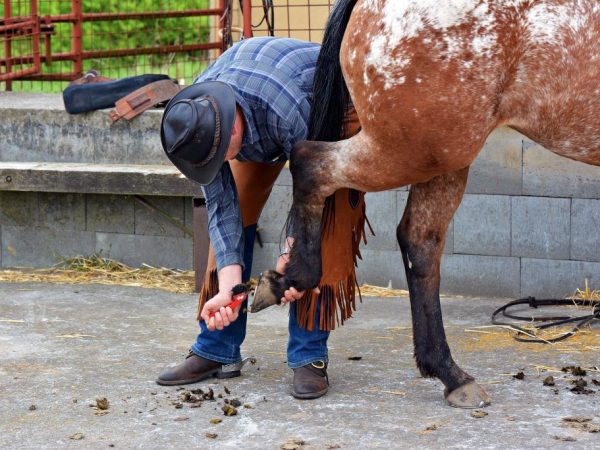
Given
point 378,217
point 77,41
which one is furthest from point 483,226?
point 77,41

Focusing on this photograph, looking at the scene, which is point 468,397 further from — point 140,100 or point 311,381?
point 140,100

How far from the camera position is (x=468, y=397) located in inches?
152

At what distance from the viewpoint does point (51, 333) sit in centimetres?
509

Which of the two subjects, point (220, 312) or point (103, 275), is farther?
point (103, 275)

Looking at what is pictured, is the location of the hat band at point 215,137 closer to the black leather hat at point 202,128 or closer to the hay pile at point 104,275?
the black leather hat at point 202,128

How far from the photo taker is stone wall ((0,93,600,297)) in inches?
217

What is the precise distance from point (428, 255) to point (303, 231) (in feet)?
1.55

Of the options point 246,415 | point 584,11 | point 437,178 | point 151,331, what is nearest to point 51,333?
point 151,331

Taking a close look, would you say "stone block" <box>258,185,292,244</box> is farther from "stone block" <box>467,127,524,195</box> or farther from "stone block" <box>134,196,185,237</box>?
"stone block" <box>467,127,524,195</box>

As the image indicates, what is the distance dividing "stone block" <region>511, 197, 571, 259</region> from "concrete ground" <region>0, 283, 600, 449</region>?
1.29 feet

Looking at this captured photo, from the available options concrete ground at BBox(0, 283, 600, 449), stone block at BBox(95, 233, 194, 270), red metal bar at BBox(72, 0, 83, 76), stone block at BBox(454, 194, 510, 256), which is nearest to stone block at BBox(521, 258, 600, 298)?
stone block at BBox(454, 194, 510, 256)

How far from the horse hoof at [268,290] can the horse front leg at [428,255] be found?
494 millimetres

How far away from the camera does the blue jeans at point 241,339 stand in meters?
4.16

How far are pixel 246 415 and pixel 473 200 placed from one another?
2.27 metres
